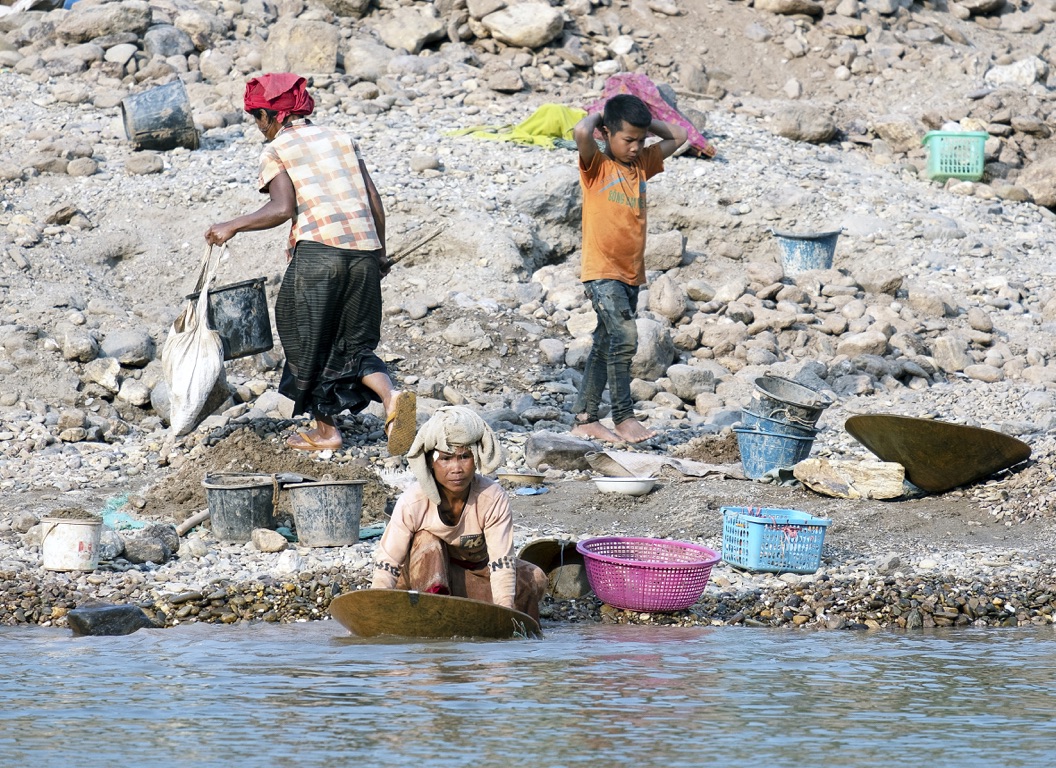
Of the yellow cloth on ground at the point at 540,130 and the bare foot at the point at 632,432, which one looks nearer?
the bare foot at the point at 632,432

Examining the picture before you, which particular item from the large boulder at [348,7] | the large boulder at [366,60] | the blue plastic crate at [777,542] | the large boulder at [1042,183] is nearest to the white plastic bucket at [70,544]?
the blue plastic crate at [777,542]

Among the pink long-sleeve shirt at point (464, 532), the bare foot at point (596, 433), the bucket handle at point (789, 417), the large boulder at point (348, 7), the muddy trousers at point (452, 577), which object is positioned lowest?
the bare foot at point (596, 433)

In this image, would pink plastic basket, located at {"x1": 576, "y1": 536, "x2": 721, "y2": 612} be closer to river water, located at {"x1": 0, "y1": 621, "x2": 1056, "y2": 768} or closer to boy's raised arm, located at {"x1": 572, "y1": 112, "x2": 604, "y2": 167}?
river water, located at {"x1": 0, "y1": 621, "x2": 1056, "y2": 768}

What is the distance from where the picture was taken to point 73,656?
16.0 ft

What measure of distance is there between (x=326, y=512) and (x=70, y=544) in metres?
1.09

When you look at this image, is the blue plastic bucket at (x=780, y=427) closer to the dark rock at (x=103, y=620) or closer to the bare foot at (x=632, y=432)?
the bare foot at (x=632, y=432)

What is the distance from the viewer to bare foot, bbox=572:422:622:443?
8.27 meters

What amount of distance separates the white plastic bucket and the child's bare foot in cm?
323

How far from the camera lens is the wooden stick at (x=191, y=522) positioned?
6527 mm

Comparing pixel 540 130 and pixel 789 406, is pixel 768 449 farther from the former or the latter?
pixel 540 130

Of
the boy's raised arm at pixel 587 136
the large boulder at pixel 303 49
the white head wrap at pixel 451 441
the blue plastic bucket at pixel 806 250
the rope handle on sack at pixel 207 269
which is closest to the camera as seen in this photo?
the white head wrap at pixel 451 441

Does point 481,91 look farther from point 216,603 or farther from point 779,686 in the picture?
point 779,686

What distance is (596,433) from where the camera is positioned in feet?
27.1

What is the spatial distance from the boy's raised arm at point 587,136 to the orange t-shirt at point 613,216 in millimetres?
83
